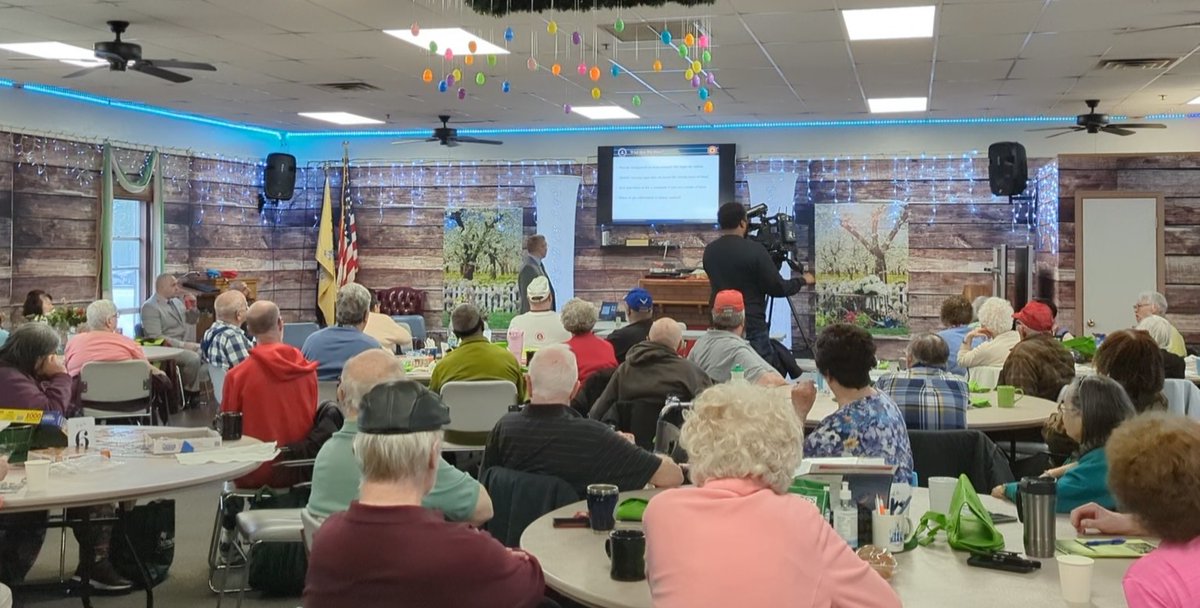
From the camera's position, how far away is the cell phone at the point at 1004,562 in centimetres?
266

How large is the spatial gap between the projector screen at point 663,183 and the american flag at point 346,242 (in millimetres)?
3219

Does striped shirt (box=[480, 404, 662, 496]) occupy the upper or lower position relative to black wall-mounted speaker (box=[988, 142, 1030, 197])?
lower

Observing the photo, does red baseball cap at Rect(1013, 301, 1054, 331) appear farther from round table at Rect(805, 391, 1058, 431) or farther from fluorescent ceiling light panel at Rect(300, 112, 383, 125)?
fluorescent ceiling light panel at Rect(300, 112, 383, 125)

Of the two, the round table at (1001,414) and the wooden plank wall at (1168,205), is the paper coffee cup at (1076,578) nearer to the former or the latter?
the round table at (1001,414)

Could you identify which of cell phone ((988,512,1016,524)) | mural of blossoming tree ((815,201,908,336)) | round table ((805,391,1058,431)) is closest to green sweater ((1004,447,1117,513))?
cell phone ((988,512,1016,524))

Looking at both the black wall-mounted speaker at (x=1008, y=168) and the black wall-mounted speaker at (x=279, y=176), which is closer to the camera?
the black wall-mounted speaker at (x=1008, y=168)

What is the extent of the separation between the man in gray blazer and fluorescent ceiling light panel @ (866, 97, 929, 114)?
7.21 metres

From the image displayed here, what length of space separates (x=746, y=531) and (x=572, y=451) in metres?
1.45

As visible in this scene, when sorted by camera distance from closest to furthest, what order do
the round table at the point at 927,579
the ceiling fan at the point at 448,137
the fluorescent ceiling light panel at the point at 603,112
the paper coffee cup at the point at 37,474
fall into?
the round table at the point at 927,579 < the paper coffee cup at the point at 37,474 < the fluorescent ceiling light panel at the point at 603,112 < the ceiling fan at the point at 448,137

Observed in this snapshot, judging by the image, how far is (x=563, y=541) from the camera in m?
2.92

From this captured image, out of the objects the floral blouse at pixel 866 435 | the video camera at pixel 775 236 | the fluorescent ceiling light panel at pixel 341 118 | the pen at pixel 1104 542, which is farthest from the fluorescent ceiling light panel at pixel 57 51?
the pen at pixel 1104 542

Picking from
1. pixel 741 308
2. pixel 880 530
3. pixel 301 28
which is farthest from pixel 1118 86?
pixel 880 530

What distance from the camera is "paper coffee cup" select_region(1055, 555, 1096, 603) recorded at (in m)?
2.40

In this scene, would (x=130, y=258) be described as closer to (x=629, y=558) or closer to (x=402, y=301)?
(x=402, y=301)
